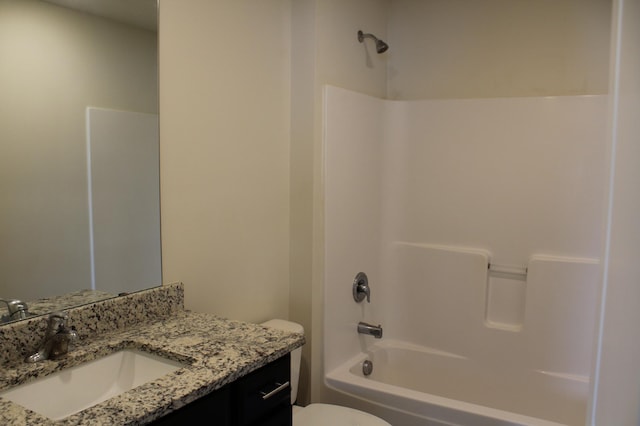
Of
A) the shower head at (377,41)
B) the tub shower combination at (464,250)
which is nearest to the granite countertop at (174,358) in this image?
the tub shower combination at (464,250)

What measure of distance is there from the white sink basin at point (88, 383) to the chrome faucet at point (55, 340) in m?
0.06

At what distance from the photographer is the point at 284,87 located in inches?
92.4

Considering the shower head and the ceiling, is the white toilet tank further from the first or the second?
the shower head

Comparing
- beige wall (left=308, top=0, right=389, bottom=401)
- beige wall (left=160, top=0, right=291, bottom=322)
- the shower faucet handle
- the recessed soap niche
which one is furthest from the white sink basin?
Result: the recessed soap niche

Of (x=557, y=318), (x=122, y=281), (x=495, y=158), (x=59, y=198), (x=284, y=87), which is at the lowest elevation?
(x=557, y=318)

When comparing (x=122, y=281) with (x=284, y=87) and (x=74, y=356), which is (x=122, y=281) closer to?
(x=74, y=356)

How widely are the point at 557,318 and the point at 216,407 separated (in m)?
1.97

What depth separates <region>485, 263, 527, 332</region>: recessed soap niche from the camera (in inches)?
104

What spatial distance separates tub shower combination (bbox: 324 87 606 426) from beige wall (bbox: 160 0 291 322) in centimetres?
27

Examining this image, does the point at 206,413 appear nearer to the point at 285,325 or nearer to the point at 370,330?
the point at 285,325

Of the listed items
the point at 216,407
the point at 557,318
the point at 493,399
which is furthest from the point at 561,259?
the point at 216,407

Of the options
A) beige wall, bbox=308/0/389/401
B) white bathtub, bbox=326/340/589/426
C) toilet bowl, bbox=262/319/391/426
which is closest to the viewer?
toilet bowl, bbox=262/319/391/426

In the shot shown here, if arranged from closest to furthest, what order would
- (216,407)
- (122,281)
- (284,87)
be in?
(216,407) < (122,281) < (284,87)

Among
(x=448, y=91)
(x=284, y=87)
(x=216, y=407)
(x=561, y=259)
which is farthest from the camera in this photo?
(x=448, y=91)
